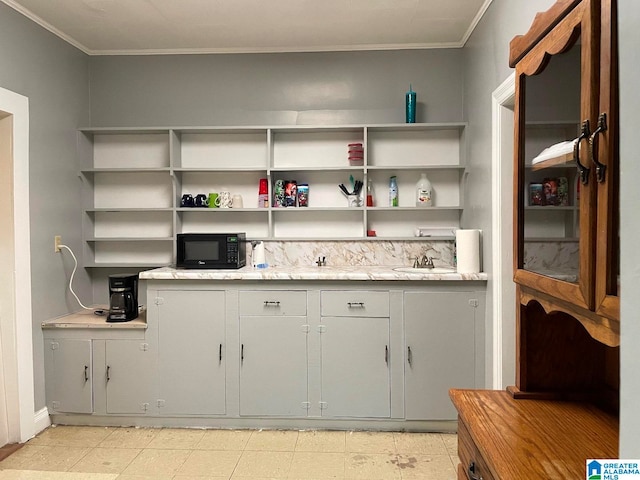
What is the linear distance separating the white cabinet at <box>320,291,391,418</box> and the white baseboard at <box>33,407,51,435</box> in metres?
1.82

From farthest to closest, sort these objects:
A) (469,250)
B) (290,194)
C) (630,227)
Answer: (290,194), (469,250), (630,227)

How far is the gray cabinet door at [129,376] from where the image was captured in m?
3.23

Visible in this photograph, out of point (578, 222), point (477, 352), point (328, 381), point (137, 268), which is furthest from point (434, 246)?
point (578, 222)

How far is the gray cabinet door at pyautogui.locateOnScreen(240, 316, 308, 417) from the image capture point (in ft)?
10.4

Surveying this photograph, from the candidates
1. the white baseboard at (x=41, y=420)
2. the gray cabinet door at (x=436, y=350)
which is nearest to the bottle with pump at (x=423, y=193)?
the gray cabinet door at (x=436, y=350)

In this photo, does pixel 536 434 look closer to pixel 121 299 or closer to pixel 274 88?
pixel 121 299

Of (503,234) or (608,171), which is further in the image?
(503,234)

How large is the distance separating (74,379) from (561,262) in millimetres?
3169

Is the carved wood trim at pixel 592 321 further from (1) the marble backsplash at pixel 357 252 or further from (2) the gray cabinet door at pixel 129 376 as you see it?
(2) the gray cabinet door at pixel 129 376

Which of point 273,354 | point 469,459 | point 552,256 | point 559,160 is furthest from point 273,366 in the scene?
point 559,160

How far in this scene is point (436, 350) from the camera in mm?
3137

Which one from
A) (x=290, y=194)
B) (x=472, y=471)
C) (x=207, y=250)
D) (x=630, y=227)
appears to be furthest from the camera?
(x=290, y=194)

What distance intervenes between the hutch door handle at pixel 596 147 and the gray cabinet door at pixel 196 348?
8.56 ft

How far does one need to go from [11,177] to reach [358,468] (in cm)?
263
